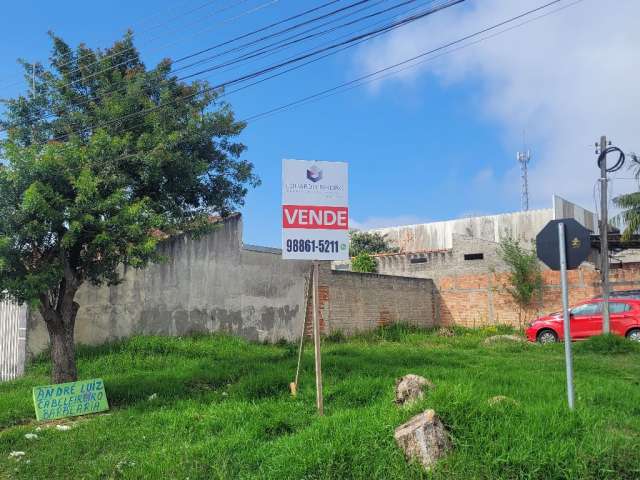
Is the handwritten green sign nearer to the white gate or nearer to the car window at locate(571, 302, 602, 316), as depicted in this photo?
the white gate

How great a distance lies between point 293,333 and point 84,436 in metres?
10.9

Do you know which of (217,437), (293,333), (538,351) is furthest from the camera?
(293,333)

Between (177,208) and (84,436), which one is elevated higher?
(177,208)

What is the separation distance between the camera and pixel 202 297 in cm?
1481

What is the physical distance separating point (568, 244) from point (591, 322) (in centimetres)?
1293

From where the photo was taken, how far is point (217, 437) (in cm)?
626

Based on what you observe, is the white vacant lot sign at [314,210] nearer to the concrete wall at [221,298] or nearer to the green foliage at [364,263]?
the concrete wall at [221,298]

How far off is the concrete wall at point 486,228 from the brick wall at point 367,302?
824 cm

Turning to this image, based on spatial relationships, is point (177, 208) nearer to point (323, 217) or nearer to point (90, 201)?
point (90, 201)

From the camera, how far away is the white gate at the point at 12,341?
1152 cm

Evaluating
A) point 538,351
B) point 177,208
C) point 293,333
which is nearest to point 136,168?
point 177,208

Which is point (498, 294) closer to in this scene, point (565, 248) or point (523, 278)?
point (523, 278)

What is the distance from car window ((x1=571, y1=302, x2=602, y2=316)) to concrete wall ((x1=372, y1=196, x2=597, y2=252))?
38.0 ft

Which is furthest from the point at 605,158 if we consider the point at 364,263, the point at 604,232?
the point at 364,263
